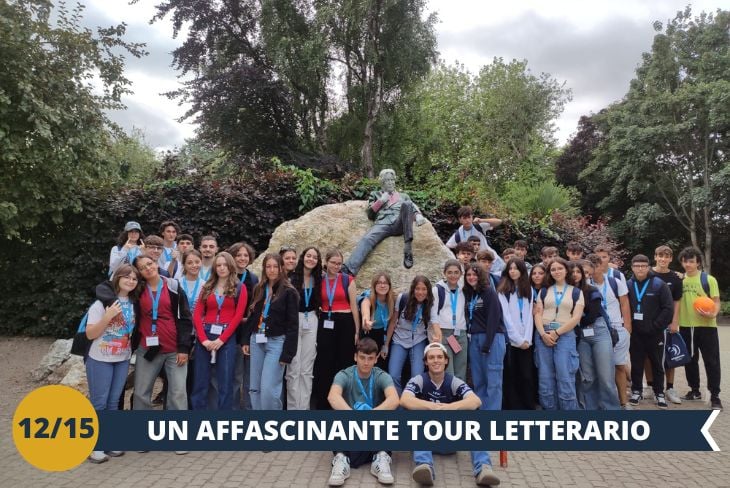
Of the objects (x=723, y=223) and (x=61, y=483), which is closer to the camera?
(x=61, y=483)

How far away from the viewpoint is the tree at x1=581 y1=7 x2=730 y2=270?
80.6 feet

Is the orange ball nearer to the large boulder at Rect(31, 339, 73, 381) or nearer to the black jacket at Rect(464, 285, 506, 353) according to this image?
the black jacket at Rect(464, 285, 506, 353)

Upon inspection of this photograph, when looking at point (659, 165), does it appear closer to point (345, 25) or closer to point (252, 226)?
point (345, 25)

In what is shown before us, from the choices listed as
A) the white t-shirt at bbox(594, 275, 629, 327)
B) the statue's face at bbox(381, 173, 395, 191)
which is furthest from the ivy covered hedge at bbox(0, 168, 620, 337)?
the white t-shirt at bbox(594, 275, 629, 327)

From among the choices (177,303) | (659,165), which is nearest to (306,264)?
(177,303)

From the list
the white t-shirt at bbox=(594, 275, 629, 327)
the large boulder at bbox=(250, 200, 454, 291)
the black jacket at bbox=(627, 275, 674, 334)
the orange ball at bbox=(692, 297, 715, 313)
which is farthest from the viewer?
the large boulder at bbox=(250, 200, 454, 291)

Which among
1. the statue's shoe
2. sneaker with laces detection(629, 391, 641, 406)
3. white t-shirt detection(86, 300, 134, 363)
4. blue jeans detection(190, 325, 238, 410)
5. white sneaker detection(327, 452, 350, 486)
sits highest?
the statue's shoe

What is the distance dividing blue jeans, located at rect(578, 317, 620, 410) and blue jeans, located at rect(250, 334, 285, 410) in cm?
357

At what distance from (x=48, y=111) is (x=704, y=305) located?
33.5 ft

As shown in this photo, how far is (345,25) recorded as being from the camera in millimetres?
19953

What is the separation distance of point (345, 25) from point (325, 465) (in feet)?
61.2

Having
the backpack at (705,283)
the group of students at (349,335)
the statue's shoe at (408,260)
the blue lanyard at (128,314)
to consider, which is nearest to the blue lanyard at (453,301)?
the group of students at (349,335)

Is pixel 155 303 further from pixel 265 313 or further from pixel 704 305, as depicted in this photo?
pixel 704 305

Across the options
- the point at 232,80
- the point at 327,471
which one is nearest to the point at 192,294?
the point at 327,471
